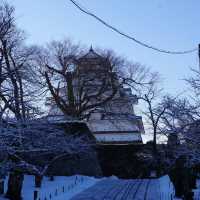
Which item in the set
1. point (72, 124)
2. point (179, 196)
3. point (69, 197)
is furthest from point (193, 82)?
point (72, 124)

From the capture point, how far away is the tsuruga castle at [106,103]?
3900 cm

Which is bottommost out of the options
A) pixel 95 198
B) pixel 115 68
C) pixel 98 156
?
pixel 95 198

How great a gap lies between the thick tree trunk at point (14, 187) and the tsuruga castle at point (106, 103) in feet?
61.8

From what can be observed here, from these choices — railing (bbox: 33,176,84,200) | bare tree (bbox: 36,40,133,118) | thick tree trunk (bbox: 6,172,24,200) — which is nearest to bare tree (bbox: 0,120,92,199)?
thick tree trunk (bbox: 6,172,24,200)

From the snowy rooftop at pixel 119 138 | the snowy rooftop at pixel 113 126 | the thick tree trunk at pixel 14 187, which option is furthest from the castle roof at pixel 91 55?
the thick tree trunk at pixel 14 187

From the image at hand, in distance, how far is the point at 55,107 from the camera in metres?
39.1

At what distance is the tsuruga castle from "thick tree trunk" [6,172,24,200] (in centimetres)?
1884

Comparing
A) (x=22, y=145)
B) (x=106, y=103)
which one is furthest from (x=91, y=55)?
(x=22, y=145)

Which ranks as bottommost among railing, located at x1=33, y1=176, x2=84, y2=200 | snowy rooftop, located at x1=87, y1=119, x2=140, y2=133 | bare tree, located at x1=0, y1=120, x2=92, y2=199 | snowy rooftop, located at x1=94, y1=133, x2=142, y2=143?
railing, located at x1=33, y1=176, x2=84, y2=200

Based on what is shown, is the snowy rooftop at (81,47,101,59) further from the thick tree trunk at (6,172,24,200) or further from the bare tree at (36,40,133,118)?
the thick tree trunk at (6,172,24,200)

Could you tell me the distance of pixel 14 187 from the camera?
702 inches

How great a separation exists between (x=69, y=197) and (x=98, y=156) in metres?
18.9

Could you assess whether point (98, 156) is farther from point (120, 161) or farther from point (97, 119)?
point (97, 119)

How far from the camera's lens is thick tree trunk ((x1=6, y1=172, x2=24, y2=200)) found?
17656 millimetres
